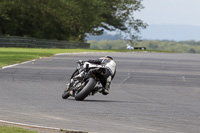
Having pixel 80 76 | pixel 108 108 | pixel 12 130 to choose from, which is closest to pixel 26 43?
pixel 80 76

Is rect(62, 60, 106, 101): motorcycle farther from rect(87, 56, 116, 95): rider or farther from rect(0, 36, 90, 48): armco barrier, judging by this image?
rect(0, 36, 90, 48): armco barrier

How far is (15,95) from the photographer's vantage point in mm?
17531

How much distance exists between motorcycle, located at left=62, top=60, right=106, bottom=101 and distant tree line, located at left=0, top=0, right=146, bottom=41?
61.8 meters

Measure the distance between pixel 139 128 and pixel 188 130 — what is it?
825 mm

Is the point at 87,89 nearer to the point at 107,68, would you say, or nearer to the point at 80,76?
the point at 80,76

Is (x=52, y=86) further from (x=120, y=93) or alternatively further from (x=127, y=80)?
(x=127, y=80)

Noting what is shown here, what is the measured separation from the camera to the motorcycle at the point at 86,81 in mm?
16141

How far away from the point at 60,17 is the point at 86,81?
71385mm

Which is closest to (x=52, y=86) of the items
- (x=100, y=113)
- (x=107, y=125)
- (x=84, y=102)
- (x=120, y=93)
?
(x=120, y=93)

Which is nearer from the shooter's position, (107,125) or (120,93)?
(107,125)

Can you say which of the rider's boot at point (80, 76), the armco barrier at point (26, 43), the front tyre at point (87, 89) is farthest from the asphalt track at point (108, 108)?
the armco barrier at point (26, 43)

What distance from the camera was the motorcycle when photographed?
16141 millimetres

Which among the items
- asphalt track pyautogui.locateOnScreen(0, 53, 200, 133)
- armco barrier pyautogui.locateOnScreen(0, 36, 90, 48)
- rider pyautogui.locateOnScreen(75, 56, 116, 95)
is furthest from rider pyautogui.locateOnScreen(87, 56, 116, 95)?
armco barrier pyautogui.locateOnScreen(0, 36, 90, 48)

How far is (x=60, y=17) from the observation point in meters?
87.2
